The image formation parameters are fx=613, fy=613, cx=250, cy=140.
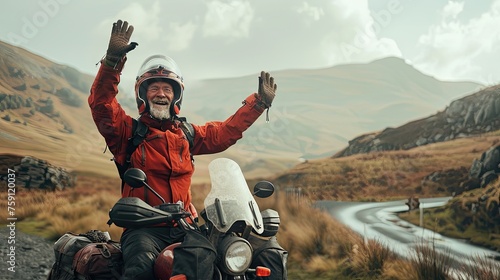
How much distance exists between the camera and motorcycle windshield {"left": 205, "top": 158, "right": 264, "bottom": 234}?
154 inches

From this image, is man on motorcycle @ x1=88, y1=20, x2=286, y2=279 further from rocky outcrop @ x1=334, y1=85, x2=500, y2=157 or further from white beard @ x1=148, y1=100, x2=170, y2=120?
rocky outcrop @ x1=334, y1=85, x2=500, y2=157

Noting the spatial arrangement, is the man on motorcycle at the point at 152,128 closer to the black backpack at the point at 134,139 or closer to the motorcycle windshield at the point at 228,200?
the black backpack at the point at 134,139

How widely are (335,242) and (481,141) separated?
175 inches

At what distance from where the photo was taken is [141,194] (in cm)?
510

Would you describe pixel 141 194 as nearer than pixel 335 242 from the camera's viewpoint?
Yes

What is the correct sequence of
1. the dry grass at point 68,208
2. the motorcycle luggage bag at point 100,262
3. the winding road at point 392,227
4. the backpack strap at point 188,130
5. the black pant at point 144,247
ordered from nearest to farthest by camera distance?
the black pant at point 144,247 < the motorcycle luggage bag at point 100,262 < the backpack strap at point 188,130 < the winding road at point 392,227 < the dry grass at point 68,208

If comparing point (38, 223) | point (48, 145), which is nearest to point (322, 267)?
point (38, 223)

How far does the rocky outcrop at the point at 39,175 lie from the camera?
16.7 m

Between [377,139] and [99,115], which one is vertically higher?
[377,139]

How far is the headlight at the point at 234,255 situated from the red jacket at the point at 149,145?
1.45 m

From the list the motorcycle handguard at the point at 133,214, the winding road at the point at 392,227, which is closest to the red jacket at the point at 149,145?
the motorcycle handguard at the point at 133,214

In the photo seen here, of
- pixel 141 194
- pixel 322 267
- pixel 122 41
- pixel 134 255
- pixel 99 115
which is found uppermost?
pixel 122 41

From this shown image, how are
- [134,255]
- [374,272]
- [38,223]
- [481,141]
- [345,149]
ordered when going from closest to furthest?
[134,255] → [374,272] → [481,141] → [38,223] → [345,149]

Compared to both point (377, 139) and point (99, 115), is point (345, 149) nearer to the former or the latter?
point (377, 139)
